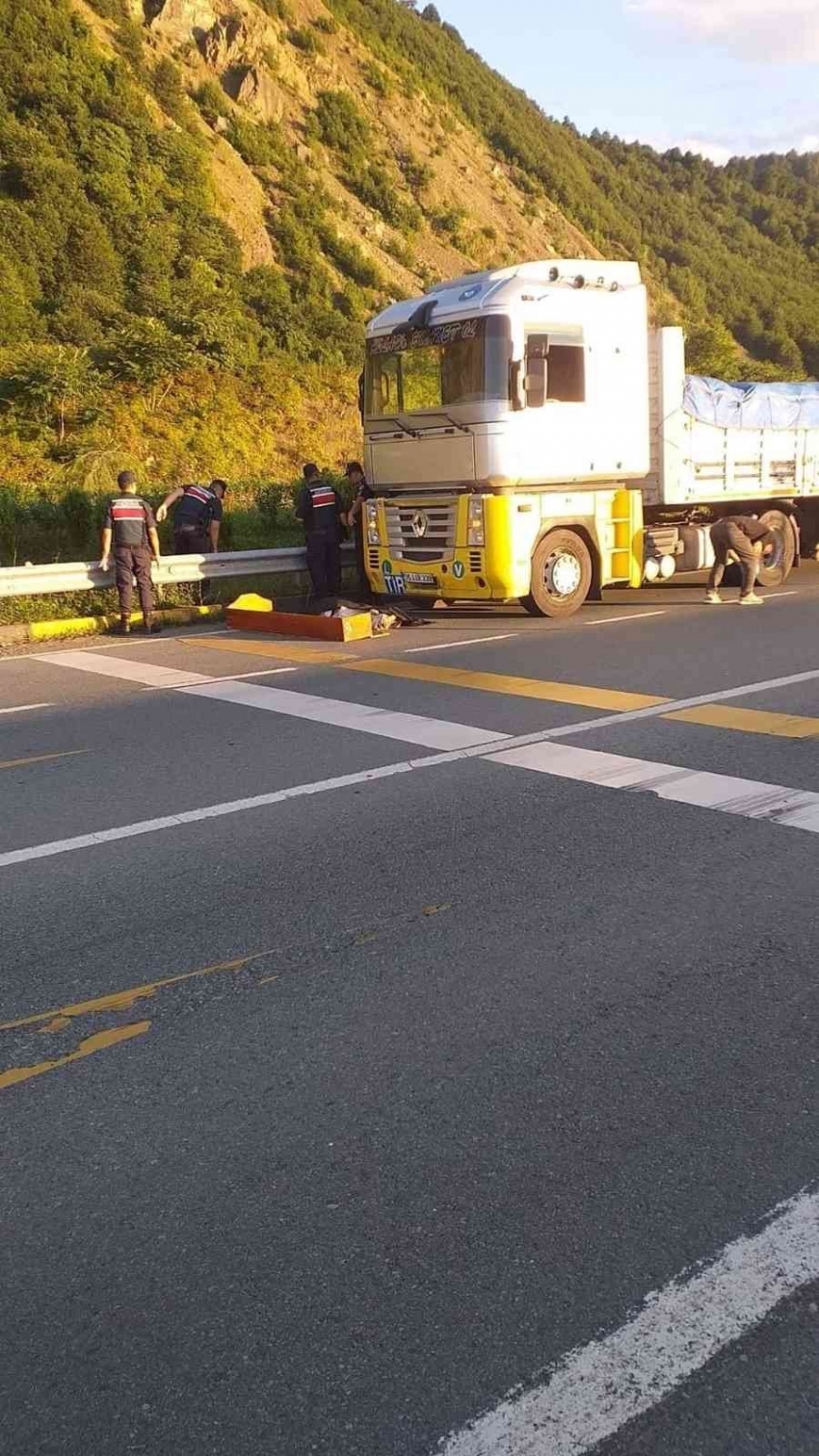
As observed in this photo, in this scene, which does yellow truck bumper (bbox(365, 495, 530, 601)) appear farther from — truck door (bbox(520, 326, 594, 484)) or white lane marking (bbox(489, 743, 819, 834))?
white lane marking (bbox(489, 743, 819, 834))

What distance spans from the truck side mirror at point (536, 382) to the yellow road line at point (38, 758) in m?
6.40

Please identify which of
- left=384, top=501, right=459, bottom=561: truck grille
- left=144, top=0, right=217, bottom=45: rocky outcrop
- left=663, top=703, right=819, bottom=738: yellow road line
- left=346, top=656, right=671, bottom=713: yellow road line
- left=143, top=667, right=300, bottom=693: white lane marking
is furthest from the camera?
left=144, top=0, right=217, bottom=45: rocky outcrop

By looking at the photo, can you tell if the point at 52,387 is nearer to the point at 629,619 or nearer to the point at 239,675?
the point at 629,619

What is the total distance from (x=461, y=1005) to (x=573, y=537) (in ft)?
31.0

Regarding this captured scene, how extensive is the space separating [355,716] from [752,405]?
887cm

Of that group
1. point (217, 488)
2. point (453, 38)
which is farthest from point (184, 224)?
point (453, 38)

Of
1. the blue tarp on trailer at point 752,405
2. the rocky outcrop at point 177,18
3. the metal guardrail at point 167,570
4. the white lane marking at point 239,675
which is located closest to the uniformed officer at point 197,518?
the metal guardrail at point 167,570

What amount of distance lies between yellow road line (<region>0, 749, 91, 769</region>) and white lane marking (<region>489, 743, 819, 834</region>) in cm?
258

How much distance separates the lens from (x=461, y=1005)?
3775 millimetres

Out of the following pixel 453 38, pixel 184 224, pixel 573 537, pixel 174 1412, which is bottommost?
pixel 174 1412

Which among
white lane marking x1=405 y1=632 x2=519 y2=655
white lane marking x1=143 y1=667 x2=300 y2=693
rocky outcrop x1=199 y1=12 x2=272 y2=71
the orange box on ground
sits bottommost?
white lane marking x1=143 y1=667 x2=300 y2=693

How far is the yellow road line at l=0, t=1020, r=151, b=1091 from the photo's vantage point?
340 centimetres

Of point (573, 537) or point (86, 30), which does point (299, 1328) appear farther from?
point (86, 30)

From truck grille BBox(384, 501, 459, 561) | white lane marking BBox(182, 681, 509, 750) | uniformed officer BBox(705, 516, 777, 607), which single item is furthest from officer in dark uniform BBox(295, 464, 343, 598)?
white lane marking BBox(182, 681, 509, 750)
